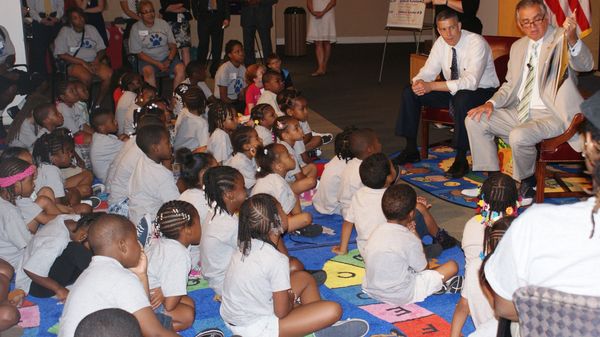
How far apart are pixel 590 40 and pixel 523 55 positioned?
485 cm

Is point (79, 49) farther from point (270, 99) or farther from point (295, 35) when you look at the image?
point (295, 35)

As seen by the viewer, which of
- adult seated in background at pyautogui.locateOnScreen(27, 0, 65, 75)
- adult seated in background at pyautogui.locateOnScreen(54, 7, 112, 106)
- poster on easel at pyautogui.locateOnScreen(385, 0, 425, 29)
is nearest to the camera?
adult seated in background at pyautogui.locateOnScreen(54, 7, 112, 106)

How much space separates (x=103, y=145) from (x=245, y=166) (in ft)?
4.54

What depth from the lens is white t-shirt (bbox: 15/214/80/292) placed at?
148 inches

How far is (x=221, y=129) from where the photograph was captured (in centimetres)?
584

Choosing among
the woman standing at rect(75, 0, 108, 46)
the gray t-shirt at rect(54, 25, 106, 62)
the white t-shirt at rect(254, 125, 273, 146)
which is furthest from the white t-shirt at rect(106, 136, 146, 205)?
the woman standing at rect(75, 0, 108, 46)

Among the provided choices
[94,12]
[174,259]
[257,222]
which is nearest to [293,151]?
[174,259]

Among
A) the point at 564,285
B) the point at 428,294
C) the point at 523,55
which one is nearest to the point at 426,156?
the point at 523,55

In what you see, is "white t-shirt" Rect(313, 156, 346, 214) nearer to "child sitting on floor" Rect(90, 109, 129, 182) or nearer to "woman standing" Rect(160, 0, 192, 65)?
"child sitting on floor" Rect(90, 109, 129, 182)

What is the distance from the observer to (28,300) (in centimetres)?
395

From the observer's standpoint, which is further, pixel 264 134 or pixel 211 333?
pixel 264 134

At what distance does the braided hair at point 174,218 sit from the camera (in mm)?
3438

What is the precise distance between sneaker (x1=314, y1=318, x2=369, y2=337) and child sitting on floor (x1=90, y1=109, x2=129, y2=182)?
2941 millimetres

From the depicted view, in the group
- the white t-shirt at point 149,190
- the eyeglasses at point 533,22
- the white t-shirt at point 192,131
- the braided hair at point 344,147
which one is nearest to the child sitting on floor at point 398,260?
the braided hair at point 344,147
